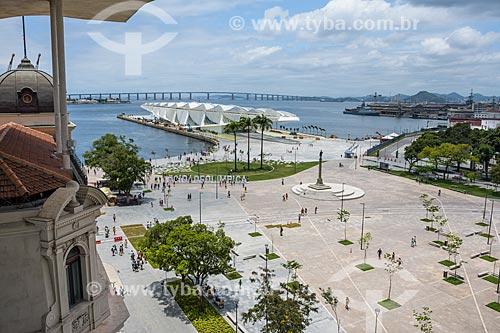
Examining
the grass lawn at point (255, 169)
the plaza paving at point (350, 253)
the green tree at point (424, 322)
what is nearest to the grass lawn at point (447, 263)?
the plaza paving at point (350, 253)

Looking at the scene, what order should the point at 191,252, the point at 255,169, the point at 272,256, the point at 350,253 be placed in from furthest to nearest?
the point at 255,169
the point at 350,253
the point at 272,256
the point at 191,252

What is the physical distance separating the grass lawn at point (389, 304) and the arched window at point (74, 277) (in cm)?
2248

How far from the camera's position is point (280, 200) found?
56406mm

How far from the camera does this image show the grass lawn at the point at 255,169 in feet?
240

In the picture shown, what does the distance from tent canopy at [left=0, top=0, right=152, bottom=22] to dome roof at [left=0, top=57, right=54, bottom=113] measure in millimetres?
2961

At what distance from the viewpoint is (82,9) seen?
14.3 metres

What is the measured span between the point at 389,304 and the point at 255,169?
5126cm

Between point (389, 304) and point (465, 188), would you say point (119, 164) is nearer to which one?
point (389, 304)

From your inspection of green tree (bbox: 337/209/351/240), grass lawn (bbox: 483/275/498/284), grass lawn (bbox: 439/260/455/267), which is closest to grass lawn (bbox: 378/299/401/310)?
grass lawn (bbox: 439/260/455/267)

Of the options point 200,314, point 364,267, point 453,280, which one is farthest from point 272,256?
point 453,280

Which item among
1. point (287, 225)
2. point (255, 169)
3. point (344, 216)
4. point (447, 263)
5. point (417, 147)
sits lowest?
point (447, 263)

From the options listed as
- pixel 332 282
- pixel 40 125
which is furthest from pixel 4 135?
pixel 332 282

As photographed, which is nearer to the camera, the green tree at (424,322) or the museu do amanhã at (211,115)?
the green tree at (424,322)

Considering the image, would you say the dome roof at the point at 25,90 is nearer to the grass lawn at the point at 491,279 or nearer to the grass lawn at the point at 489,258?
the grass lawn at the point at 491,279
